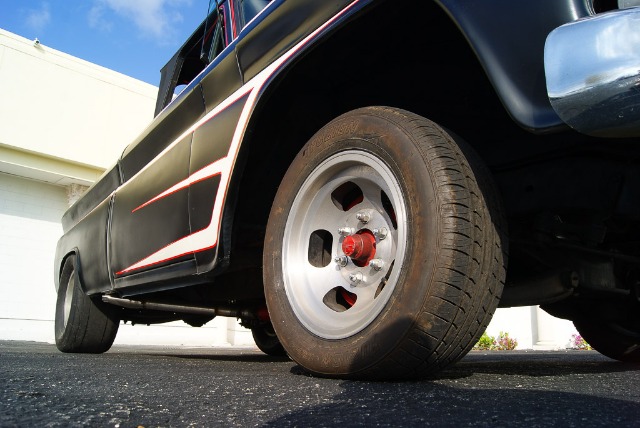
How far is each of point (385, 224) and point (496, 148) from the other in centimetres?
58

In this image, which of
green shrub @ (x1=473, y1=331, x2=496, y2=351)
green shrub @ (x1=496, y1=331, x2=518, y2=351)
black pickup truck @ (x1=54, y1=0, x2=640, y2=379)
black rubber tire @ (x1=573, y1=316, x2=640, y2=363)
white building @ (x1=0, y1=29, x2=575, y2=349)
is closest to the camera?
black pickup truck @ (x1=54, y1=0, x2=640, y2=379)

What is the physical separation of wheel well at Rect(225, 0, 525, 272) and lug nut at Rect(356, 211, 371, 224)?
0.53 m

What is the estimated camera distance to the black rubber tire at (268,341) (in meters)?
4.38

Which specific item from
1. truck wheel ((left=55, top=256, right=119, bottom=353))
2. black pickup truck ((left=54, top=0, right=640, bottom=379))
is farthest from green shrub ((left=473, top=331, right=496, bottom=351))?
truck wheel ((left=55, top=256, right=119, bottom=353))

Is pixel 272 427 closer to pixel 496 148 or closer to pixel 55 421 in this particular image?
pixel 55 421

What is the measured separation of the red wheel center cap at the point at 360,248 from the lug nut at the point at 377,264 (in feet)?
0.15

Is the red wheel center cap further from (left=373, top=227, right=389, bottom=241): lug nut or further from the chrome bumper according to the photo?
the chrome bumper

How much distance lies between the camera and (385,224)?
175cm

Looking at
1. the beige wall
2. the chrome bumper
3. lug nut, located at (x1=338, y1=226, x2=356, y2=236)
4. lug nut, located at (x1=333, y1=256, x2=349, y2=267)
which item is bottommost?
lug nut, located at (x1=333, y1=256, x2=349, y2=267)

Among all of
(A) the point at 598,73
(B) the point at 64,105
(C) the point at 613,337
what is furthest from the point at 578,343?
(B) the point at 64,105

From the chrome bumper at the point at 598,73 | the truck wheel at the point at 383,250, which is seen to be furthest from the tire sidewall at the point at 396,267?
the chrome bumper at the point at 598,73

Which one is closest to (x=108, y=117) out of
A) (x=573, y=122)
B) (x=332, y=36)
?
(x=332, y=36)

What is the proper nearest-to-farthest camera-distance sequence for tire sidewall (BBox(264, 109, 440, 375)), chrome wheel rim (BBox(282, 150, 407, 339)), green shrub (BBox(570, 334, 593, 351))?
tire sidewall (BBox(264, 109, 440, 375)), chrome wheel rim (BBox(282, 150, 407, 339)), green shrub (BBox(570, 334, 593, 351))

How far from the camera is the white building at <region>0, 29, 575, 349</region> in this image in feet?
34.6
